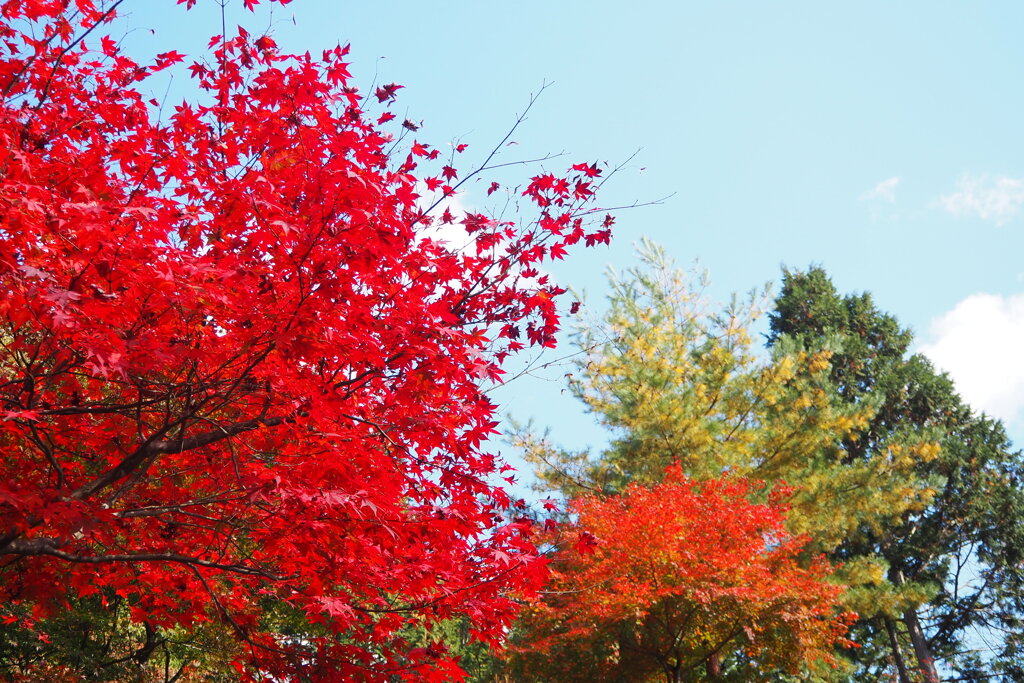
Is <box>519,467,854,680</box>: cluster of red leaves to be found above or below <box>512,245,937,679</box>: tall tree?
below

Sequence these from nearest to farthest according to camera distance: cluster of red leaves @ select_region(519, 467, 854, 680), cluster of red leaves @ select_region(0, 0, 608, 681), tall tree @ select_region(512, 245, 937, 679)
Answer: cluster of red leaves @ select_region(0, 0, 608, 681)
cluster of red leaves @ select_region(519, 467, 854, 680)
tall tree @ select_region(512, 245, 937, 679)

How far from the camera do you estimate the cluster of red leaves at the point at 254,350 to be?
388 cm

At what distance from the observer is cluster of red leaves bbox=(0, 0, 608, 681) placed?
388 cm

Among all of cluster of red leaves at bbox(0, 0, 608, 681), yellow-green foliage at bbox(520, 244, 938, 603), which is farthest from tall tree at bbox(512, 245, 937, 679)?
cluster of red leaves at bbox(0, 0, 608, 681)

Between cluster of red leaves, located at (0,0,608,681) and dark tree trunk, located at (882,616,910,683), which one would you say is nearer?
cluster of red leaves, located at (0,0,608,681)

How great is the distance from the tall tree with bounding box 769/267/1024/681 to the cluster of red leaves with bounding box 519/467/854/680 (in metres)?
7.95

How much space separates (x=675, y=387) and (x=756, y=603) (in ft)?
25.4

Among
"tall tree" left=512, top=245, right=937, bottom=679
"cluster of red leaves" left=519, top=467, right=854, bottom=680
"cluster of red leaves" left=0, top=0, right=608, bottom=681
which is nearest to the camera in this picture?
"cluster of red leaves" left=0, top=0, right=608, bottom=681

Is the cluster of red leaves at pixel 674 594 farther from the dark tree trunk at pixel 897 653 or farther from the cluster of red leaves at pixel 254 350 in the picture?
the dark tree trunk at pixel 897 653

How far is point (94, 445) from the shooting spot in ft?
17.0

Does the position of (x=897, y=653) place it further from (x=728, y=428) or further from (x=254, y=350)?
(x=254, y=350)

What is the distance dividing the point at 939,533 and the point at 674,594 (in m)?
14.7

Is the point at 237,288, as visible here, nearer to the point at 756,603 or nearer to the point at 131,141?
the point at 131,141

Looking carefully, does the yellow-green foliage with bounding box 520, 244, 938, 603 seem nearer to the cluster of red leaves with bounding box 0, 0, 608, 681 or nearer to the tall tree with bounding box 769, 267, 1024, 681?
the tall tree with bounding box 769, 267, 1024, 681
